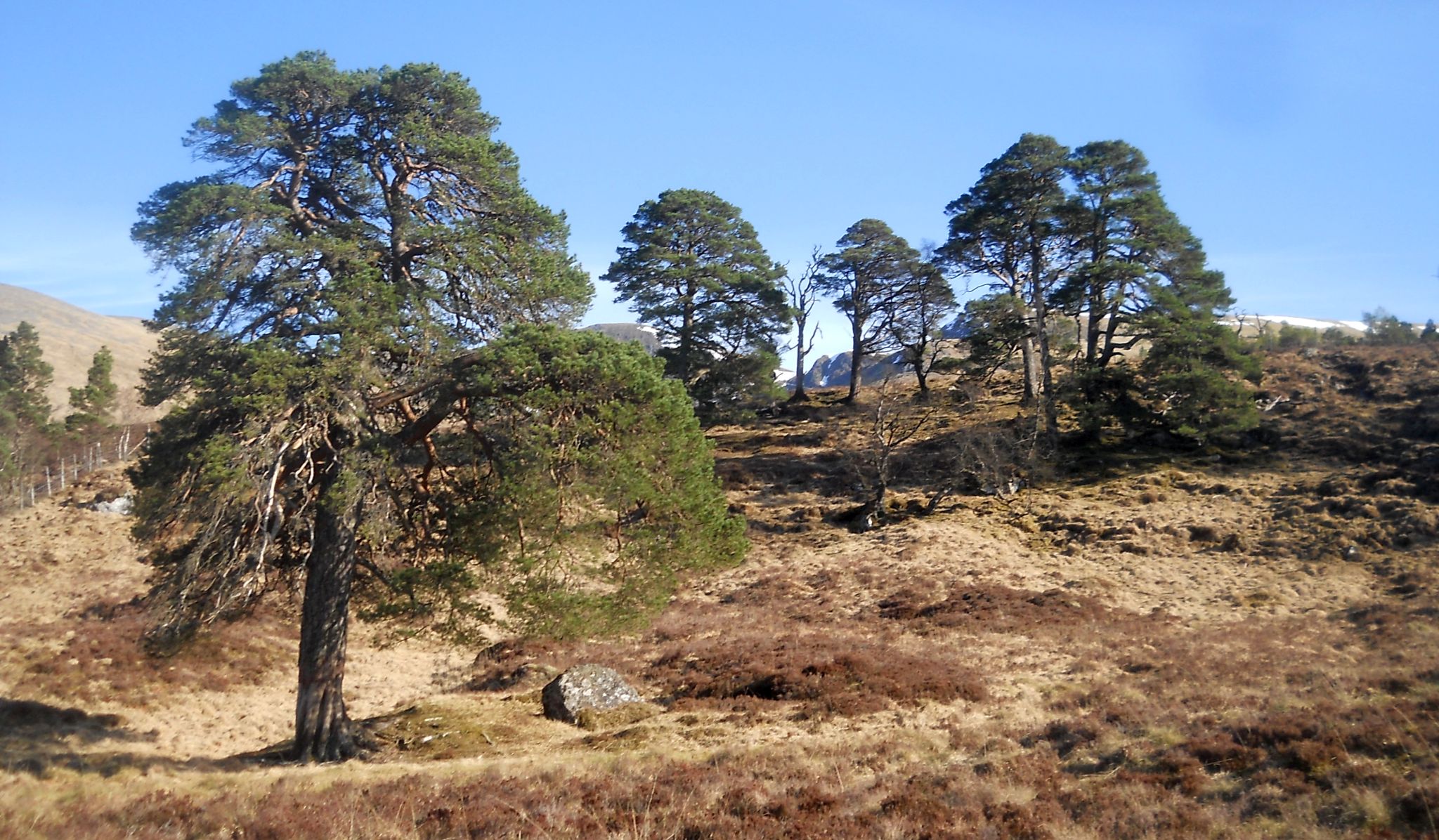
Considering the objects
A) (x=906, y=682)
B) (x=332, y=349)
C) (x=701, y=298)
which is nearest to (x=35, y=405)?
Result: (x=701, y=298)

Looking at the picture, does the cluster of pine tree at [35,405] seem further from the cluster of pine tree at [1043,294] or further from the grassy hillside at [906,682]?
the cluster of pine tree at [1043,294]

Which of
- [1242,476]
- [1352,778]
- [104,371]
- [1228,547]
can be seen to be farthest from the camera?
[104,371]

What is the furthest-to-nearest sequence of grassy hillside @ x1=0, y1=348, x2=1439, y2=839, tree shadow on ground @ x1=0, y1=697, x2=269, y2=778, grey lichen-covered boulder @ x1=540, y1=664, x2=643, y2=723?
grey lichen-covered boulder @ x1=540, y1=664, x2=643, y2=723, tree shadow on ground @ x1=0, y1=697, x2=269, y2=778, grassy hillside @ x1=0, y1=348, x2=1439, y2=839

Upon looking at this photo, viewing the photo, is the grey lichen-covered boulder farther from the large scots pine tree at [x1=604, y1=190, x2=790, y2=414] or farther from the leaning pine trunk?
the large scots pine tree at [x1=604, y1=190, x2=790, y2=414]

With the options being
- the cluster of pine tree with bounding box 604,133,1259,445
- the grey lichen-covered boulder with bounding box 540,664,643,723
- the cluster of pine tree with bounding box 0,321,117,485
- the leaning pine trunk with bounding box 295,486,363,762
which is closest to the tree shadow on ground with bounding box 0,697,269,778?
the leaning pine trunk with bounding box 295,486,363,762

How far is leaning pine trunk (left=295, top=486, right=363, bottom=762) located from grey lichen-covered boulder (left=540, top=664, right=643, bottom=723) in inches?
176

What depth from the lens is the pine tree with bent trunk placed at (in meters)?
12.2

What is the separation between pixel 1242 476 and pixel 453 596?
102 feet

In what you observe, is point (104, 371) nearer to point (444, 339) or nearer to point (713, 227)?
point (713, 227)

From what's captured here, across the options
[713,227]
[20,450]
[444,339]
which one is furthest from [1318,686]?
[20,450]

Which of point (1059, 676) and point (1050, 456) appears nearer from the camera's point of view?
point (1059, 676)

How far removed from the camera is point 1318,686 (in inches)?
505

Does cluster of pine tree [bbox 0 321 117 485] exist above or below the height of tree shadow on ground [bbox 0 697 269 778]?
above

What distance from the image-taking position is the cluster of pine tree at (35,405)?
45.8m
